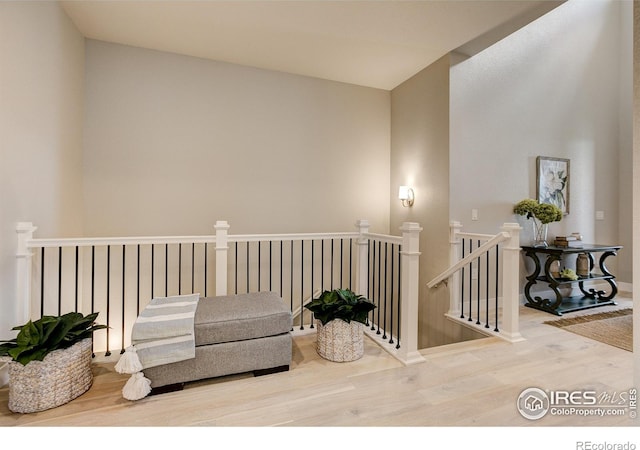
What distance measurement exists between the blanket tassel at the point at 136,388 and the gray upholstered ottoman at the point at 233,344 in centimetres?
5

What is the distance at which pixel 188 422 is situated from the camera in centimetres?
162

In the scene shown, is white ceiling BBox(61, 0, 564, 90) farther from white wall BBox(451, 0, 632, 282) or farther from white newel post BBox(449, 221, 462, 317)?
white newel post BBox(449, 221, 462, 317)

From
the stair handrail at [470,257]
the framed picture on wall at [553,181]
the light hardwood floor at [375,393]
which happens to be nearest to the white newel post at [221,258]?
the light hardwood floor at [375,393]

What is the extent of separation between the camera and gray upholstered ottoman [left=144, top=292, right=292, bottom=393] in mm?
1900

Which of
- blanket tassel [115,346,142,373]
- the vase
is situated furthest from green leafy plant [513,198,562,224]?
blanket tassel [115,346,142,373]

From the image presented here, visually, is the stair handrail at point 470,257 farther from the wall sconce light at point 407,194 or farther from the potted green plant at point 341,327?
the potted green plant at point 341,327

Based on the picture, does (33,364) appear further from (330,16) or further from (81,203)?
(330,16)

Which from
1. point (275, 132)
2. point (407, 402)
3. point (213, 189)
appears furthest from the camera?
point (275, 132)

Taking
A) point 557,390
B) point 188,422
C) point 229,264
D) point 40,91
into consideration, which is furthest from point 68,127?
point 557,390

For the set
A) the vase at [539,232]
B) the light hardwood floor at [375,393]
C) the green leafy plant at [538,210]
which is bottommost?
the light hardwood floor at [375,393]

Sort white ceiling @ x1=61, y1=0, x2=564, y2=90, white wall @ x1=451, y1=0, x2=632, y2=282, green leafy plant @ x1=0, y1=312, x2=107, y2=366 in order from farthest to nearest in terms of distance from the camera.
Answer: white wall @ x1=451, y1=0, x2=632, y2=282
white ceiling @ x1=61, y1=0, x2=564, y2=90
green leafy plant @ x1=0, y1=312, x2=107, y2=366

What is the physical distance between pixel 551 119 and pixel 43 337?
216 inches

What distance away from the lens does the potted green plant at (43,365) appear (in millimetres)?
1642
